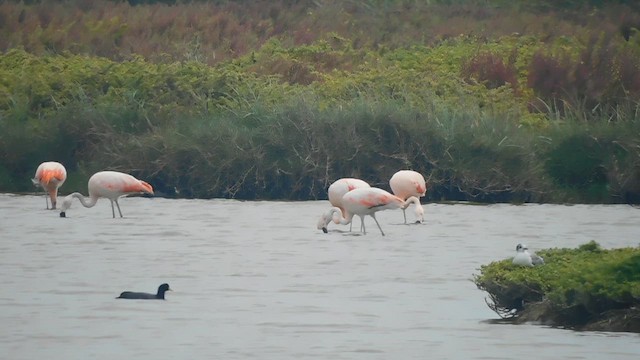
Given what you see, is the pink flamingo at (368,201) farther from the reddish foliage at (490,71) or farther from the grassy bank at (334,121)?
the reddish foliage at (490,71)

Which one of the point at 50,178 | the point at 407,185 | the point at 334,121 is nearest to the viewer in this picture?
the point at 407,185

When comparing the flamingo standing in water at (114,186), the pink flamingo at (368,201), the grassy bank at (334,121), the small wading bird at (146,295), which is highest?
the grassy bank at (334,121)

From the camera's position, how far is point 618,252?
1423 centimetres

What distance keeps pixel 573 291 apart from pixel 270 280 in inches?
187

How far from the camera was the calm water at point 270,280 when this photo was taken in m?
12.8

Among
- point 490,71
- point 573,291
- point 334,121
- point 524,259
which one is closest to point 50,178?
point 334,121

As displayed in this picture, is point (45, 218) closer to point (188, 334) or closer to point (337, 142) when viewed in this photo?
point (337, 142)

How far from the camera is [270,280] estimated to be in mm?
17172

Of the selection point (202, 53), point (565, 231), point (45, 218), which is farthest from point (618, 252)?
point (202, 53)

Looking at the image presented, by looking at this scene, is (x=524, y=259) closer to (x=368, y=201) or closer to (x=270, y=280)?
(x=270, y=280)

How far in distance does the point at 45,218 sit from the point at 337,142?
493cm

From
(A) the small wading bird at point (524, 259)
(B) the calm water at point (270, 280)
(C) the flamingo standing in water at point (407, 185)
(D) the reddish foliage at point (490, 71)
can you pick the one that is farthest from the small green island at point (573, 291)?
(D) the reddish foliage at point (490, 71)

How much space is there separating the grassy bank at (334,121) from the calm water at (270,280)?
2.27 ft

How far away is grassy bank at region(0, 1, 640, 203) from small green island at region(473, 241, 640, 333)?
11.7 metres
